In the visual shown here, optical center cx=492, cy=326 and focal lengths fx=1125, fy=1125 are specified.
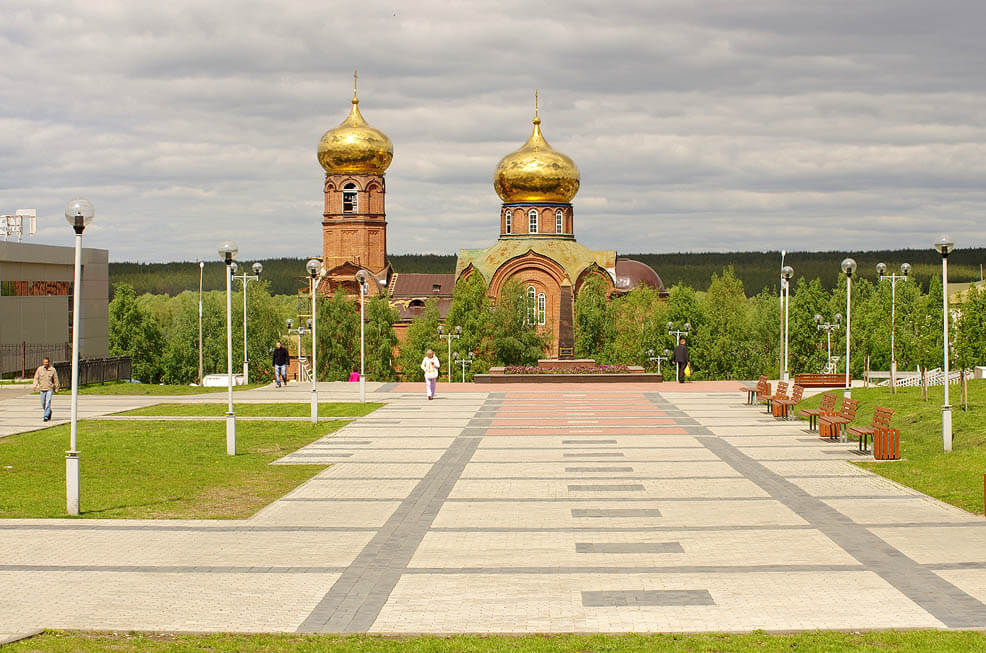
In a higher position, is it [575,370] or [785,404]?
[575,370]

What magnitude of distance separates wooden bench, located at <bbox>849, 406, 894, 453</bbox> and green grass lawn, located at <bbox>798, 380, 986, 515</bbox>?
62 cm

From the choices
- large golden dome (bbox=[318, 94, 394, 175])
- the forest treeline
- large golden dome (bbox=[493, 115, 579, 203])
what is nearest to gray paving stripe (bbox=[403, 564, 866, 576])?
large golden dome (bbox=[493, 115, 579, 203])

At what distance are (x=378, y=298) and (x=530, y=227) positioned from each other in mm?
10078

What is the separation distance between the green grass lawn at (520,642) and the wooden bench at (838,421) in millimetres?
12852

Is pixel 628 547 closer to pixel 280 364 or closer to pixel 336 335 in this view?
pixel 280 364

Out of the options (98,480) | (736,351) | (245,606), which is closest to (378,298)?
(736,351)

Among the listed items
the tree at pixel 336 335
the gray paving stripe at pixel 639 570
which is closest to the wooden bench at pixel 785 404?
the gray paving stripe at pixel 639 570

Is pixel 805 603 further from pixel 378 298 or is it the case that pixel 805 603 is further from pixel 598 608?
pixel 378 298

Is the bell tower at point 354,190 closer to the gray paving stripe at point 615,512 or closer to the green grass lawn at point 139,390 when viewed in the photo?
the green grass lawn at point 139,390

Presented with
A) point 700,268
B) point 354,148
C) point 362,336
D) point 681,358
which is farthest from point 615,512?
point 700,268

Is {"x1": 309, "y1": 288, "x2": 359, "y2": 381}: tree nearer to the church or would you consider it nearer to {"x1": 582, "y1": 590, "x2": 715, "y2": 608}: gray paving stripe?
the church

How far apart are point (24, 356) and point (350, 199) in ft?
102

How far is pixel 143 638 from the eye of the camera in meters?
8.52

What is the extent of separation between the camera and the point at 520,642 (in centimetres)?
840
